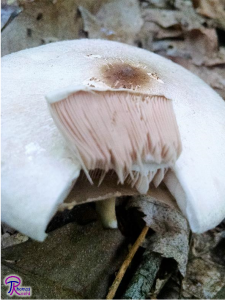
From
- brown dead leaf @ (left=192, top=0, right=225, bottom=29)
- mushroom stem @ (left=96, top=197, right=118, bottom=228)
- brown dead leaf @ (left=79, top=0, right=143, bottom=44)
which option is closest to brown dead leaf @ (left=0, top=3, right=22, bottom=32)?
brown dead leaf @ (left=79, top=0, right=143, bottom=44)

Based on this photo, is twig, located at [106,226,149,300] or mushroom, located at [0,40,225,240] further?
twig, located at [106,226,149,300]

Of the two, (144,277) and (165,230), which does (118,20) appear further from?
(144,277)

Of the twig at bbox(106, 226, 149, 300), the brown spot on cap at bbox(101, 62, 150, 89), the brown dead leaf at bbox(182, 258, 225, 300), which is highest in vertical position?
the brown spot on cap at bbox(101, 62, 150, 89)

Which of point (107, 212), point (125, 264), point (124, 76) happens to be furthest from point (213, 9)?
point (125, 264)

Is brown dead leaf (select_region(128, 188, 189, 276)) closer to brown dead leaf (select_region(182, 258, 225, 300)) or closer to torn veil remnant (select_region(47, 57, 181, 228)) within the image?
brown dead leaf (select_region(182, 258, 225, 300))

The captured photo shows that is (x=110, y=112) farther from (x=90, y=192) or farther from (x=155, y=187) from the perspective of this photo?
(x=155, y=187)

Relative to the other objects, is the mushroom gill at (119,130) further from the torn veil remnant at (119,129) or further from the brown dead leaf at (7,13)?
the brown dead leaf at (7,13)
